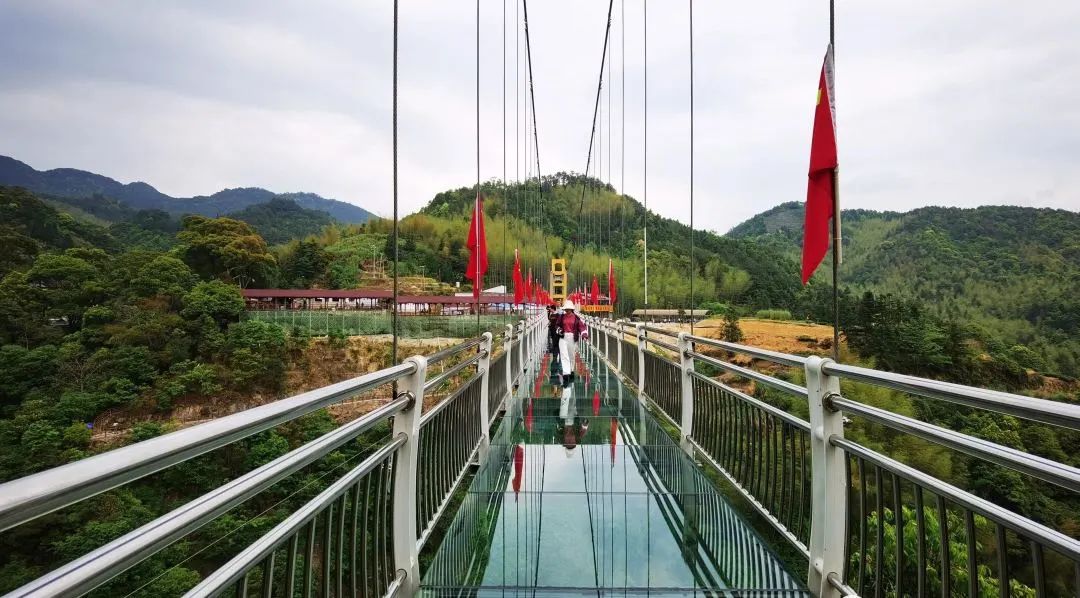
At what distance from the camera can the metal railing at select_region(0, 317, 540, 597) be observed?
0.57 metres

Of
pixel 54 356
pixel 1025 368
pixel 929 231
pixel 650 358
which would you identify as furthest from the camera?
pixel 929 231

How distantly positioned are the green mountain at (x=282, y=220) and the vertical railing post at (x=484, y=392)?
2264 inches

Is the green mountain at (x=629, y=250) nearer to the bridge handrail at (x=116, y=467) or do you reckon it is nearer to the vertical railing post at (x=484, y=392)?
the vertical railing post at (x=484, y=392)

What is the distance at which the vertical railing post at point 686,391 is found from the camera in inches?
154

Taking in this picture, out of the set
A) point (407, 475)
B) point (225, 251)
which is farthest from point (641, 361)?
point (225, 251)

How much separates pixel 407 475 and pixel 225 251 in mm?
42834

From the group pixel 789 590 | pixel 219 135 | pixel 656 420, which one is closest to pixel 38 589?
pixel 789 590

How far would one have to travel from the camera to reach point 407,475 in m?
1.90

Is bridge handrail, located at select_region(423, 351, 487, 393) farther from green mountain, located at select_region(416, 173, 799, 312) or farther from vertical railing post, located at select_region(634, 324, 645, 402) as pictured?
green mountain, located at select_region(416, 173, 799, 312)

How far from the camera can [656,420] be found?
5.07m

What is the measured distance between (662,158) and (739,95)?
10.4ft

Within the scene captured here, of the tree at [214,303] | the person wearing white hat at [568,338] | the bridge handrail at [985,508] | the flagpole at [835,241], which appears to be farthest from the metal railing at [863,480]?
the tree at [214,303]

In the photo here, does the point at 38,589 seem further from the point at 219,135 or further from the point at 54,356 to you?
the point at 219,135

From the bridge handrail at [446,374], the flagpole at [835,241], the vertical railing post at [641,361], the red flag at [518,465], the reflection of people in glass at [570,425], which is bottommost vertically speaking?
the reflection of people in glass at [570,425]
